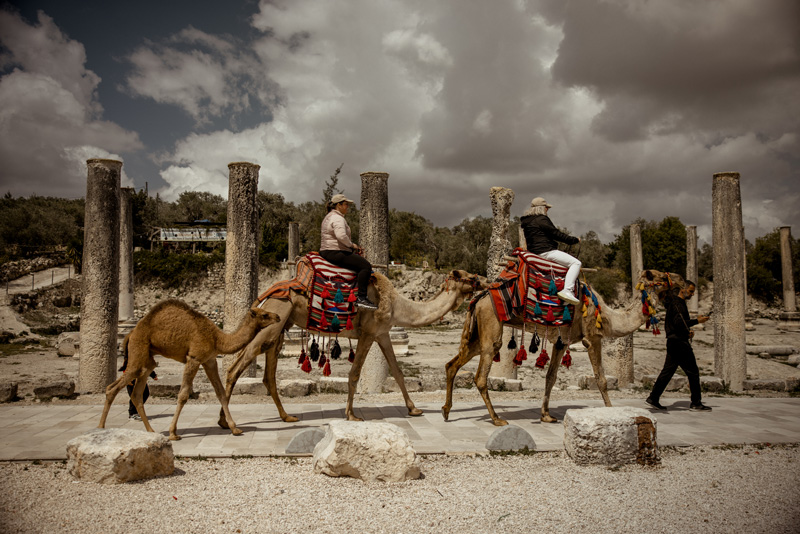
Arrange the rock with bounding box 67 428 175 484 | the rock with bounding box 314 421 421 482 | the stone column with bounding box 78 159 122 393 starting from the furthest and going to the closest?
the stone column with bounding box 78 159 122 393
the rock with bounding box 314 421 421 482
the rock with bounding box 67 428 175 484

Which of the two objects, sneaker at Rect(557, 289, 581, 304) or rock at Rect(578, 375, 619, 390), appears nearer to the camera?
sneaker at Rect(557, 289, 581, 304)

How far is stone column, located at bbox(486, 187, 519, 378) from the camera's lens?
40.5ft

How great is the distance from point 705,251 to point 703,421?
59416mm

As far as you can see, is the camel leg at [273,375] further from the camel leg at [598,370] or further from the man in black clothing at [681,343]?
the man in black clothing at [681,343]

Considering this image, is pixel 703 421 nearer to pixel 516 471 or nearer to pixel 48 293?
pixel 516 471

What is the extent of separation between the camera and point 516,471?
234 inches

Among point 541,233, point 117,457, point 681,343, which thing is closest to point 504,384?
point 681,343

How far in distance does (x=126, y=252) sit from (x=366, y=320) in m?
13.1

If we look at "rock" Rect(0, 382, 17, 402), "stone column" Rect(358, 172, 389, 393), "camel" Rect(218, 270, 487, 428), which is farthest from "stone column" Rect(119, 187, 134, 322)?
"camel" Rect(218, 270, 487, 428)

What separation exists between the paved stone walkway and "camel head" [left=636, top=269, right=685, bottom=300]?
1982mm

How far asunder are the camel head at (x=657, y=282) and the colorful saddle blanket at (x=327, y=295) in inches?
180

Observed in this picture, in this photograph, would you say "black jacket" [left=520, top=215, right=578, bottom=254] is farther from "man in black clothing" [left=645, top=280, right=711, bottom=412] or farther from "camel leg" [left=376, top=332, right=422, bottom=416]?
"camel leg" [left=376, top=332, right=422, bottom=416]

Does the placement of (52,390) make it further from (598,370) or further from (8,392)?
(598,370)

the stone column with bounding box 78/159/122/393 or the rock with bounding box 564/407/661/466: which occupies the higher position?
the stone column with bounding box 78/159/122/393
